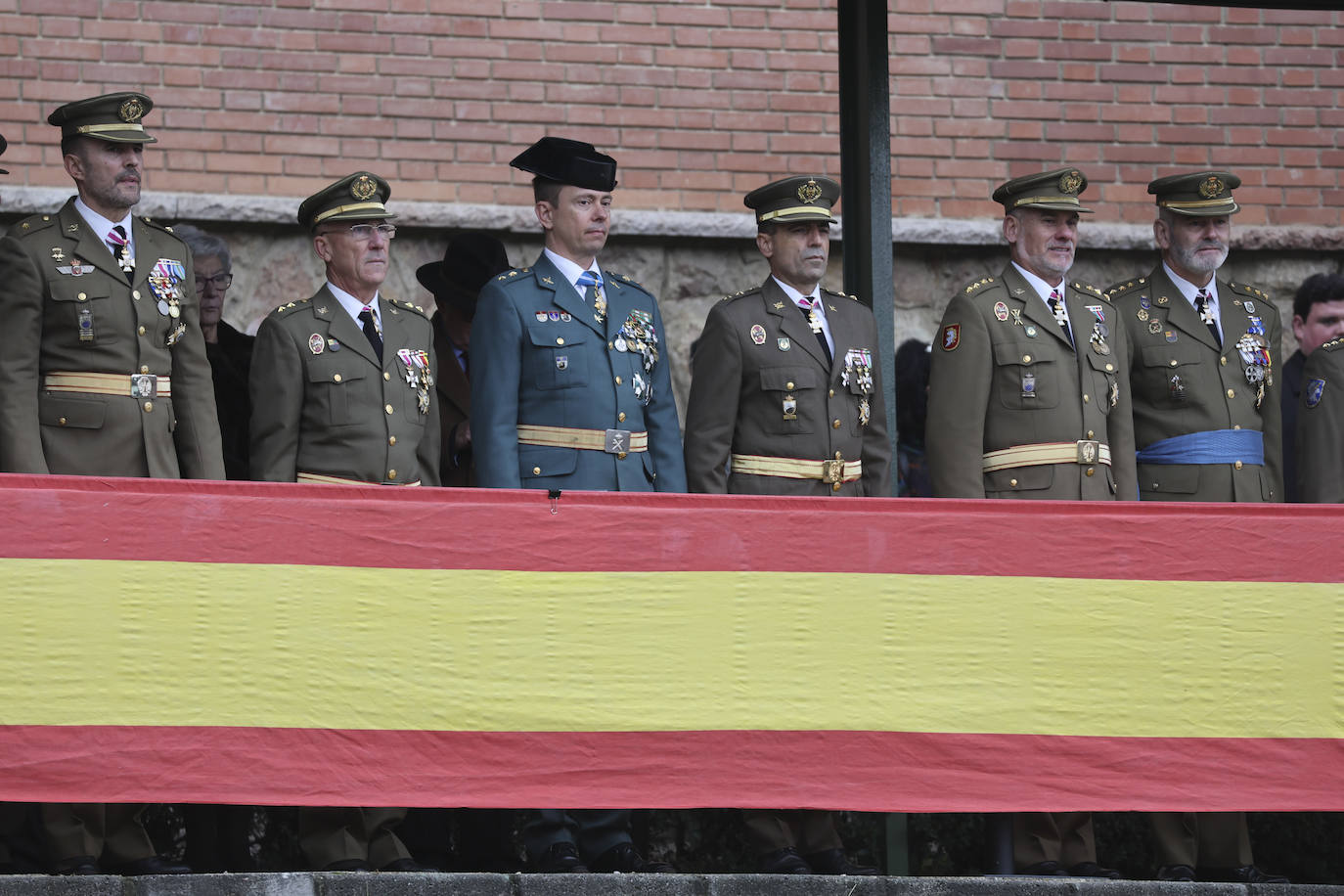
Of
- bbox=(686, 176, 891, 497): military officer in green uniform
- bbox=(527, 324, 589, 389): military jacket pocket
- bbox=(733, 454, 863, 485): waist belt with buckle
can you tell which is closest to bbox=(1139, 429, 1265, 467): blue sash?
bbox=(686, 176, 891, 497): military officer in green uniform

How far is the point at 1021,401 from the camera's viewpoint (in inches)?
249

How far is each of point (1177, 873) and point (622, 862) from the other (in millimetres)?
1619

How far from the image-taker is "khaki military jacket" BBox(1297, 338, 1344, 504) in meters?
6.56

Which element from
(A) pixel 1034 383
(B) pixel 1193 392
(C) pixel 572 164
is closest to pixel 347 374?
(C) pixel 572 164

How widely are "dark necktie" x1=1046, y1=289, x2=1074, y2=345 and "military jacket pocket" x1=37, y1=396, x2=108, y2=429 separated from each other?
9.78 feet

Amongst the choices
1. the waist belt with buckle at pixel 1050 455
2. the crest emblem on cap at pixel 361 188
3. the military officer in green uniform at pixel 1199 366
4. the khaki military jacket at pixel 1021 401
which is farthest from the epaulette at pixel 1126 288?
the crest emblem on cap at pixel 361 188

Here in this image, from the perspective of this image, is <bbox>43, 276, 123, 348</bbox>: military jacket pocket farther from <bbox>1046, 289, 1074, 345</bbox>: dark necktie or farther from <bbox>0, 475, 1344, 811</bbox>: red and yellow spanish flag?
<bbox>1046, 289, 1074, 345</bbox>: dark necktie

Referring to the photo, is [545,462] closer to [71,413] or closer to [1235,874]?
[71,413]

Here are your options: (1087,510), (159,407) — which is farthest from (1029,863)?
(159,407)

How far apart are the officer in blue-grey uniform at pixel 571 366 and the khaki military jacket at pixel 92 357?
870 mm

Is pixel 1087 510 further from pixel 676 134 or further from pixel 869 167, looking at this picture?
pixel 676 134

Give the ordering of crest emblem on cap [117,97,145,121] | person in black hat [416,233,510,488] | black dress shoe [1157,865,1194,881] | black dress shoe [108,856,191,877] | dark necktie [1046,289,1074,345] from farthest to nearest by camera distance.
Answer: person in black hat [416,233,510,488], dark necktie [1046,289,1074,345], crest emblem on cap [117,97,145,121], black dress shoe [1157,865,1194,881], black dress shoe [108,856,191,877]

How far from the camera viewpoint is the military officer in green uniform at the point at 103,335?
561cm

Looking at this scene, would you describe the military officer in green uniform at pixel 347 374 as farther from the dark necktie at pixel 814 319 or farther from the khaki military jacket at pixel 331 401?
the dark necktie at pixel 814 319
